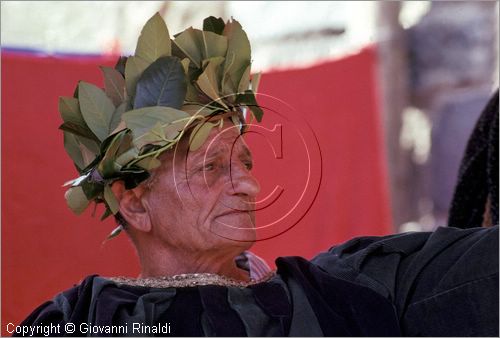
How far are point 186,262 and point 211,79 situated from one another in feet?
1.27

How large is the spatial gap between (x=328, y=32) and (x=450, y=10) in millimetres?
1598

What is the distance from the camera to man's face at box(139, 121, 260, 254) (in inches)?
78.3

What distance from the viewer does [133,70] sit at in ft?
6.61

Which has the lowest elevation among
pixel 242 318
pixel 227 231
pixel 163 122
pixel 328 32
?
pixel 242 318

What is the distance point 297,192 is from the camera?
6.82ft

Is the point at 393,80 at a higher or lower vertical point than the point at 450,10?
lower

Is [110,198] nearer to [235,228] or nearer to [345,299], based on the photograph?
[235,228]

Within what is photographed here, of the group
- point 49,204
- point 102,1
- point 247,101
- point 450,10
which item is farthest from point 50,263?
point 450,10

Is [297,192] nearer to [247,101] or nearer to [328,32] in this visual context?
[247,101]

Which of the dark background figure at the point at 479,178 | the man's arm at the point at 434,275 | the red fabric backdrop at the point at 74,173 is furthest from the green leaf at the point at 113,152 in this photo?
the dark background figure at the point at 479,178

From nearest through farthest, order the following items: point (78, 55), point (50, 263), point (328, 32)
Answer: point (50, 263), point (78, 55), point (328, 32)

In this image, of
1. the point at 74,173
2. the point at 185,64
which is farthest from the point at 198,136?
the point at 74,173

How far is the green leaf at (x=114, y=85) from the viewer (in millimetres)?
2059

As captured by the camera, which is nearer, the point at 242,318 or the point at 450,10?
the point at 242,318
